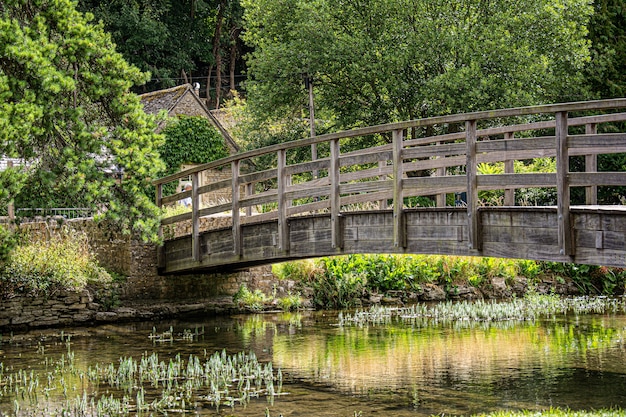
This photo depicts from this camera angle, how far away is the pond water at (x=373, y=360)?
35.7ft

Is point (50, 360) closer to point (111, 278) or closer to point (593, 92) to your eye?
point (111, 278)

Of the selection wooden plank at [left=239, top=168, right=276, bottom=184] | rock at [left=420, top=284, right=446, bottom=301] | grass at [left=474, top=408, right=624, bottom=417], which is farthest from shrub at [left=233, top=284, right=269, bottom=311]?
grass at [left=474, top=408, right=624, bottom=417]

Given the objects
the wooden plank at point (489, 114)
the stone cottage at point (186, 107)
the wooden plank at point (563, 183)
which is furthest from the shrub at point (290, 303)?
the stone cottage at point (186, 107)

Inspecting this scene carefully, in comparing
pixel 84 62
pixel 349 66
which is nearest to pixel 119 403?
pixel 84 62

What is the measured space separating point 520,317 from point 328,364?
6.25 meters

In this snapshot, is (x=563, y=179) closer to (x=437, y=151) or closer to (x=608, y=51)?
(x=437, y=151)

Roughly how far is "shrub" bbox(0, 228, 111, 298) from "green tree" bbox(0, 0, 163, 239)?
1.39 meters

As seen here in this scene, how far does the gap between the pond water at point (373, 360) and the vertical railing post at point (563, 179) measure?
1.85 meters

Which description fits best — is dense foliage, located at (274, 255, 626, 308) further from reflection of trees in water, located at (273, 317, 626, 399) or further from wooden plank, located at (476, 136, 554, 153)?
wooden plank, located at (476, 136, 554, 153)

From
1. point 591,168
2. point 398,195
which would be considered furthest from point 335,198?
point 591,168

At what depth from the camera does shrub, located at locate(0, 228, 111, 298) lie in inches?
736

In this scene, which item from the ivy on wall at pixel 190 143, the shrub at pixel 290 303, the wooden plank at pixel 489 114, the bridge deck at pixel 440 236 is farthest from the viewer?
the ivy on wall at pixel 190 143

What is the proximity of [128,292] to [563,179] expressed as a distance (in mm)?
12110

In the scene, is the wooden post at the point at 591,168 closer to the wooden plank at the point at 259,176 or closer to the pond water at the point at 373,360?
the pond water at the point at 373,360
